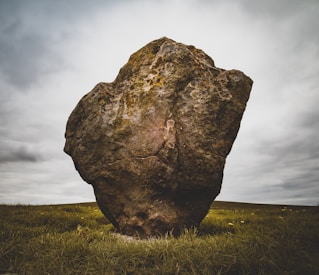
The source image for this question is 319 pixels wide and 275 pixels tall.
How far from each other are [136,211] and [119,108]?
106 inches

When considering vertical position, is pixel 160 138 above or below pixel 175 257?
above

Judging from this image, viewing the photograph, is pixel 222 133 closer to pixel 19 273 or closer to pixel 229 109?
pixel 229 109

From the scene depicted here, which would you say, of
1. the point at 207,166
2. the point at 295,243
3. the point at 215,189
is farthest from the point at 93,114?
the point at 295,243

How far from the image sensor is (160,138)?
20.2ft

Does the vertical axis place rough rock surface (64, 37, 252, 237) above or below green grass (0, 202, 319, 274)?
above

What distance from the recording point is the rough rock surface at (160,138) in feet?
20.3

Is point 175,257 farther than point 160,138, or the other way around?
point 160,138

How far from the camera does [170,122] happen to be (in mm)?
6352

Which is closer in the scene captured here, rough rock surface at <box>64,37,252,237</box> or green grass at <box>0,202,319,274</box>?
green grass at <box>0,202,319,274</box>

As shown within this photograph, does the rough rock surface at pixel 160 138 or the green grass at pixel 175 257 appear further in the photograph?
the rough rock surface at pixel 160 138

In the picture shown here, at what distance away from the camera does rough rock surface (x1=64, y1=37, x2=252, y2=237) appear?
620 cm

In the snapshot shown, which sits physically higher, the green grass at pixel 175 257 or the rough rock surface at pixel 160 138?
the rough rock surface at pixel 160 138

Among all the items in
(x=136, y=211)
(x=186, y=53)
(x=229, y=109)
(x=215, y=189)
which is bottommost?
(x=136, y=211)

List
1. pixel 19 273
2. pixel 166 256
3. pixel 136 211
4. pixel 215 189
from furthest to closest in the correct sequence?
pixel 215 189 < pixel 136 211 < pixel 166 256 < pixel 19 273
